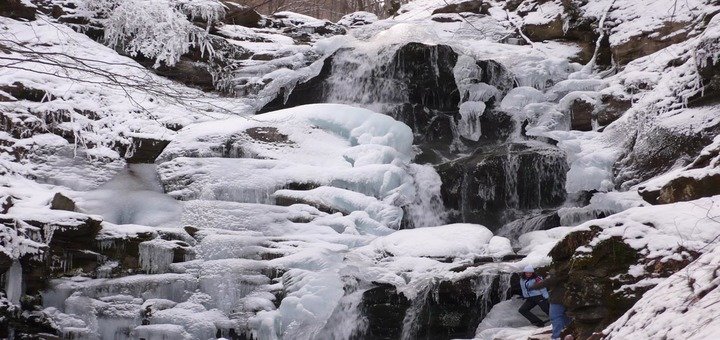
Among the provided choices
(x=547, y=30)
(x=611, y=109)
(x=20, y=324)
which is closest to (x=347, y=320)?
(x=20, y=324)

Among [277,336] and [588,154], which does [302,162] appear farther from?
[588,154]

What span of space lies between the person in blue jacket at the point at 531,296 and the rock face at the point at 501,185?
320 cm

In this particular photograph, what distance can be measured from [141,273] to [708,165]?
245 inches

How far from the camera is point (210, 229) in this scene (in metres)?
9.15

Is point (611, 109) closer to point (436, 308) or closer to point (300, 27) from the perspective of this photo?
point (436, 308)

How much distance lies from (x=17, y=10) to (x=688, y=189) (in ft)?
35.8

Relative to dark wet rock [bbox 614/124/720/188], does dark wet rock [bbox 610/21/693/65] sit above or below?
above

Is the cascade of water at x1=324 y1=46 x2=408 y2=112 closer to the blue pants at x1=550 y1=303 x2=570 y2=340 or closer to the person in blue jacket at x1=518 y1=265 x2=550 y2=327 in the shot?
the person in blue jacket at x1=518 y1=265 x2=550 y2=327

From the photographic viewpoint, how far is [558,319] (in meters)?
6.73

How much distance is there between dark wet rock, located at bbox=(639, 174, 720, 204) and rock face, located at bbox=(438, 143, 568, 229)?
9.54 ft

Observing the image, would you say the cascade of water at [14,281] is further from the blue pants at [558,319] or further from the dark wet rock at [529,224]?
the dark wet rock at [529,224]

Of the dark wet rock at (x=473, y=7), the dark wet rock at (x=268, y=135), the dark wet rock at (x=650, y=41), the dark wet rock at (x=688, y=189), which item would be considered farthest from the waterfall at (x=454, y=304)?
the dark wet rock at (x=473, y=7)

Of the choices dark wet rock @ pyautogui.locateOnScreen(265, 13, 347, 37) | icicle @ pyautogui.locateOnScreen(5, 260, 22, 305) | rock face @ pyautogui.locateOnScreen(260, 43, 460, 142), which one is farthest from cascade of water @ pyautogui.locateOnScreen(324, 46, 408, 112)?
icicle @ pyautogui.locateOnScreen(5, 260, 22, 305)

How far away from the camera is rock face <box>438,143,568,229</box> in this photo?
11.0m
